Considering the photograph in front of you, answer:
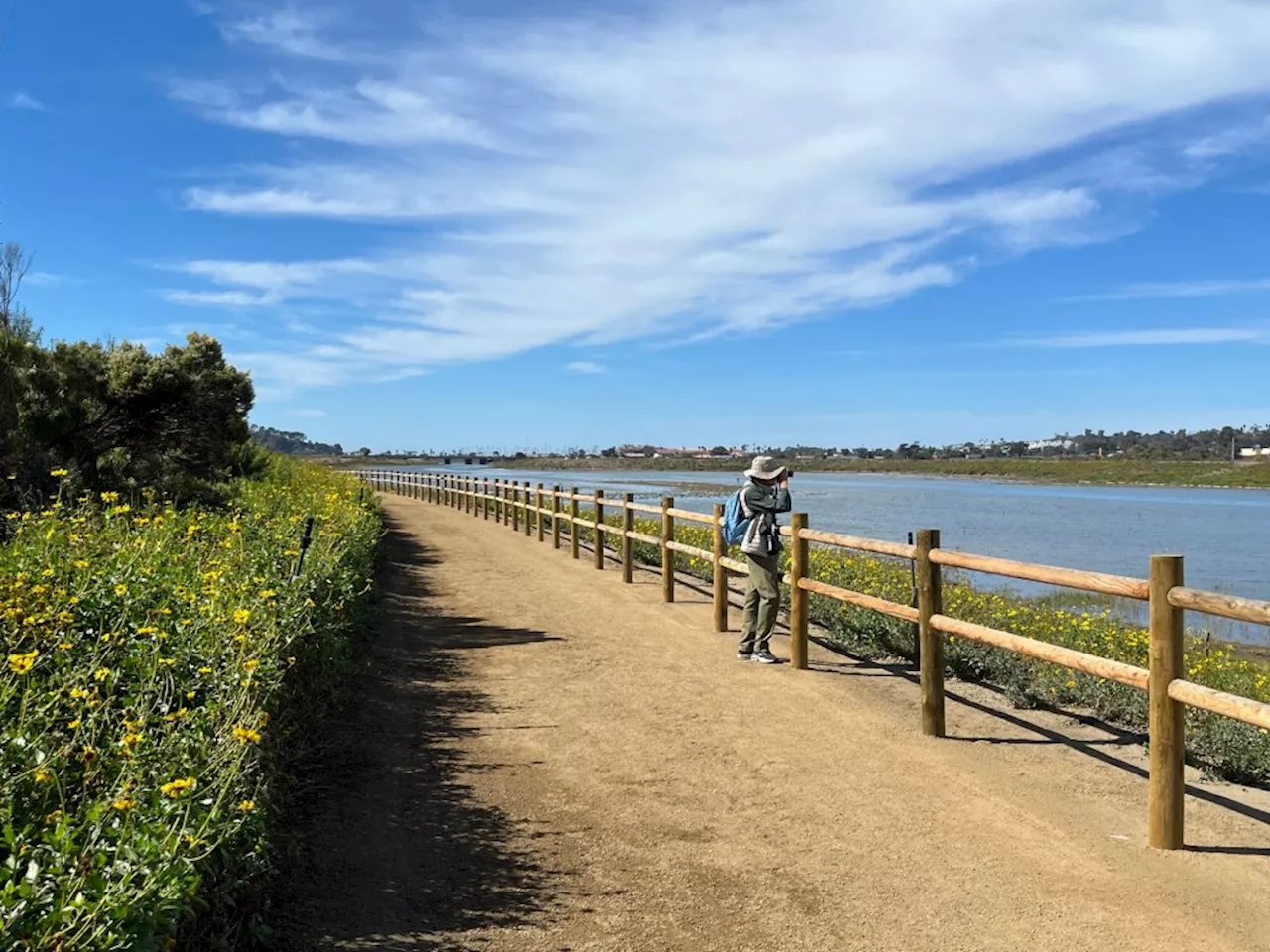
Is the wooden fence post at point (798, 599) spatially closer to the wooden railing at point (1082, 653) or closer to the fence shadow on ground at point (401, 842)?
the wooden railing at point (1082, 653)

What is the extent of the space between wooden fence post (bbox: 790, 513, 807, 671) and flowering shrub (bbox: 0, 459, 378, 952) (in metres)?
3.47

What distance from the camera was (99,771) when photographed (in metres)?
3.42

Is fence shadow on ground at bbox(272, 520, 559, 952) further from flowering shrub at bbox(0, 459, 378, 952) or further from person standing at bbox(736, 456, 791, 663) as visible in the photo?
person standing at bbox(736, 456, 791, 663)

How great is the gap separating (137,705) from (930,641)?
4.52 metres

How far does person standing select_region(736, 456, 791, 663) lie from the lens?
27.7ft

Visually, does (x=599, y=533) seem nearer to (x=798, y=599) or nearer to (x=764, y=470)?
(x=764, y=470)

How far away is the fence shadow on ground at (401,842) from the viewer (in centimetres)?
382

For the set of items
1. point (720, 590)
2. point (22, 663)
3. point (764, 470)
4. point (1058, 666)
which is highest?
point (764, 470)

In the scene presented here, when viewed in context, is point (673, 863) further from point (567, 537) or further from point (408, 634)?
point (567, 537)

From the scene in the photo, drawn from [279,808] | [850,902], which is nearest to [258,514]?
[279,808]

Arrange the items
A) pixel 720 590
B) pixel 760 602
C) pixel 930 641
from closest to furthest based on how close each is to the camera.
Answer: pixel 930 641 < pixel 760 602 < pixel 720 590

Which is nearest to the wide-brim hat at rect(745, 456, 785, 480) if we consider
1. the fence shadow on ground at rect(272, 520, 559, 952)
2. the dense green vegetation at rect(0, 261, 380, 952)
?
the fence shadow on ground at rect(272, 520, 559, 952)

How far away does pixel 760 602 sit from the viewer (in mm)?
8648

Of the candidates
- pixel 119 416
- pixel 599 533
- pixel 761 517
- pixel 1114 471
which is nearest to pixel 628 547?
pixel 599 533
